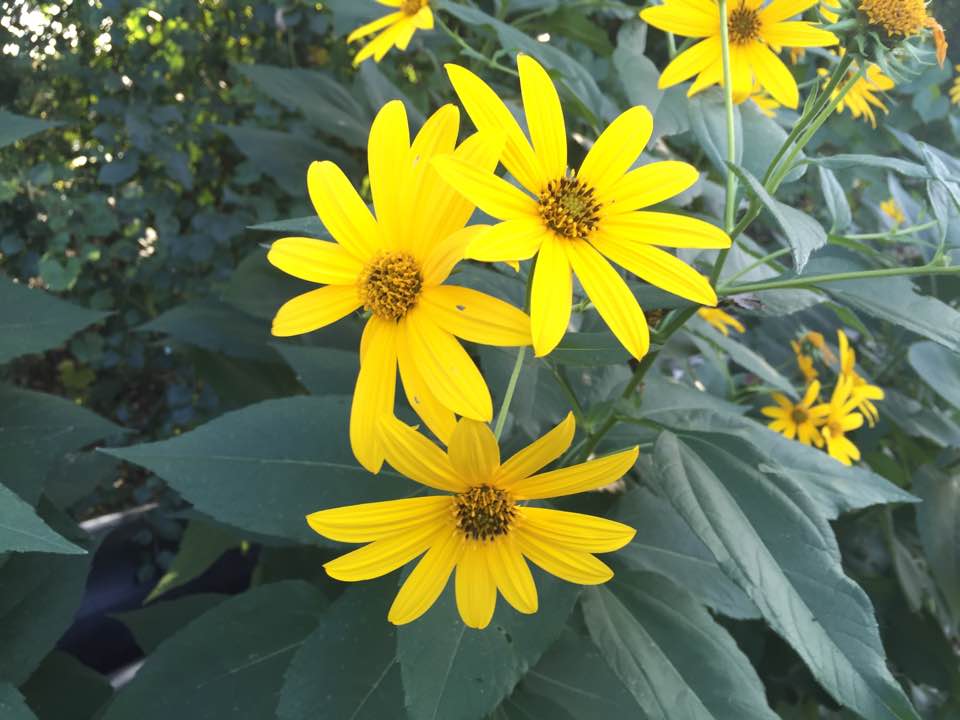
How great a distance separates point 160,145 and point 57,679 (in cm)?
88

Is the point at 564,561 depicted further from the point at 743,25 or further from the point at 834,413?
the point at 834,413

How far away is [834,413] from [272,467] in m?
0.82

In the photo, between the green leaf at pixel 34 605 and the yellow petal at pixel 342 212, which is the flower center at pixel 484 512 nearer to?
the yellow petal at pixel 342 212

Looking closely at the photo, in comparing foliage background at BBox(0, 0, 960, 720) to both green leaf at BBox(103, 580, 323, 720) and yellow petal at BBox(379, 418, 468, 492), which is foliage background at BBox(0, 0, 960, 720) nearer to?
green leaf at BBox(103, 580, 323, 720)

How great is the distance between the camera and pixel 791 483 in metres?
0.61

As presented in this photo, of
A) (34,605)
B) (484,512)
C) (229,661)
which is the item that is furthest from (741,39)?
(34,605)

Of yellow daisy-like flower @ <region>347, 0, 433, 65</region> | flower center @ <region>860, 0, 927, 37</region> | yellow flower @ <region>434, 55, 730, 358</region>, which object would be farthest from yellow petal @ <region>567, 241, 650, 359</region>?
yellow daisy-like flower @ <region>347, 0, 433, 65</region>

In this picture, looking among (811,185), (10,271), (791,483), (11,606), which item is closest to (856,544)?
(791,483)

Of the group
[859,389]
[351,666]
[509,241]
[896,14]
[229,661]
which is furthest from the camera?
[859,389]

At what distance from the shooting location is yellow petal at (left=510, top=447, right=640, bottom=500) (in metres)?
0.48

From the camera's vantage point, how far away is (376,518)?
50 centimetres

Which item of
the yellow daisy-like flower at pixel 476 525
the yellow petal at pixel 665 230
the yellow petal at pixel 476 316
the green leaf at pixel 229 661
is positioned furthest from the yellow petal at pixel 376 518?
the green leaf at pixel 229 661

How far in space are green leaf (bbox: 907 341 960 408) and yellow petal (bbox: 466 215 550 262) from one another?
29.2 inches

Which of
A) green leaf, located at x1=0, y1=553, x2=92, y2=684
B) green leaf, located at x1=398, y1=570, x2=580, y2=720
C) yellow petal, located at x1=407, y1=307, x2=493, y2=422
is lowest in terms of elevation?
green leaf, located at x1=0, y1=553, x2=92, y2=684
